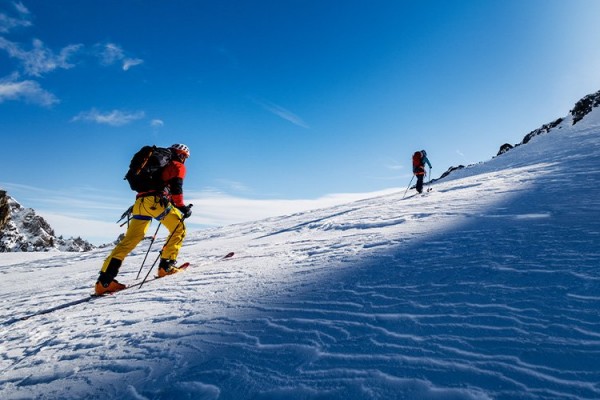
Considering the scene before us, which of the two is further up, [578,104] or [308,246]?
[578,104]

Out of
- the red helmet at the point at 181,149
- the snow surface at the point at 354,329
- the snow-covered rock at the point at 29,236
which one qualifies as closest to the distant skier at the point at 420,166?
the snow surface at the point at 354,329

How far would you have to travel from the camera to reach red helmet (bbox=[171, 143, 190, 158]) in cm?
652

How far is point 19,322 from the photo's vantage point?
183 inches

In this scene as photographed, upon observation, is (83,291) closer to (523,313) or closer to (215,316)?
(215,316)

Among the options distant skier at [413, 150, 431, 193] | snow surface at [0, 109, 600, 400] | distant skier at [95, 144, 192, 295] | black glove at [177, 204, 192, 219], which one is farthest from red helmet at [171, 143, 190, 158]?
distant skier at [413, 150, 431, 193]

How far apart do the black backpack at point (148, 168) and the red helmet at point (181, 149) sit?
10.0 inches

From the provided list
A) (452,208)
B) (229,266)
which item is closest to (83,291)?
(229,266)

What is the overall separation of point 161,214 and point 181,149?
50.2 inches

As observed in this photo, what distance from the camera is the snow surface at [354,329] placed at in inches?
83.4

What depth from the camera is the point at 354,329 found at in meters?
2.84

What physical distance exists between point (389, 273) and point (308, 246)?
299 cm

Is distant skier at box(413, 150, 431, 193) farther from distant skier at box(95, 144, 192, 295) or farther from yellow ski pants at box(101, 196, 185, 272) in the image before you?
yellow ski pants at box(101, 196, 185, 272)

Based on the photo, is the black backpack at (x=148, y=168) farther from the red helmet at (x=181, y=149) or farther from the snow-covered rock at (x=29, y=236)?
the snow-covered rock at (x=29, y=236)

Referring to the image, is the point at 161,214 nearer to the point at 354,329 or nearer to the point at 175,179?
the point at 175,179
